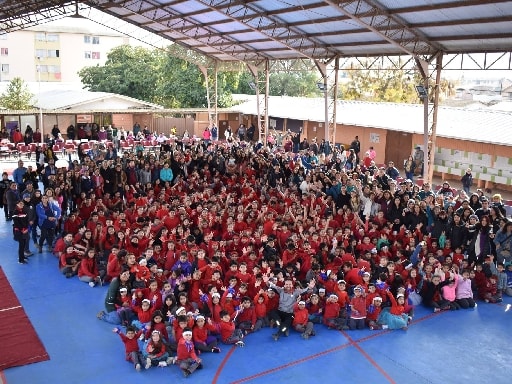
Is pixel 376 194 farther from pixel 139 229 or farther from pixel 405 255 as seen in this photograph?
pixel 139 229

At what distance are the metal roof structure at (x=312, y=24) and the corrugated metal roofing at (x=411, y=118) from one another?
180 inches

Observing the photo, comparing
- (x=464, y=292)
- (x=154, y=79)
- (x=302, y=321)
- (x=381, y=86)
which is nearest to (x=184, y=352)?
(x=302, y=321)

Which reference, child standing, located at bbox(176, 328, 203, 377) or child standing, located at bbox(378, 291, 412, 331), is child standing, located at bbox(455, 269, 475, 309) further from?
child standing, located at bbox(176, 328, 203, 377)

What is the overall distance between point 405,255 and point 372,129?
49.1 ft

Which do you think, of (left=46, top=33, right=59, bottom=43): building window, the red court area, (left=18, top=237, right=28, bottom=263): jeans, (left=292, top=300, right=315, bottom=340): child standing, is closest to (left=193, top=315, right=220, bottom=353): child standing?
(left=292, top=300, right=315, bottom=340): child standing

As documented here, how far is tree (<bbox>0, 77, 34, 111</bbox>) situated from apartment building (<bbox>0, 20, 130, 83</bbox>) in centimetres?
1756

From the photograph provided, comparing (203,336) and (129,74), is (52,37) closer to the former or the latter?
(129,74)

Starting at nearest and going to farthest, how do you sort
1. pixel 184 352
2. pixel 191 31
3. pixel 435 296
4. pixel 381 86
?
pixel 184 352
pixel 435 296
pixel 191 31
pixel 381 86

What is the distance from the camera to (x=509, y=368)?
24.4ft

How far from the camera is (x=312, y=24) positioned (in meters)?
17.2

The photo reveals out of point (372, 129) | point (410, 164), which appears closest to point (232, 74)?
point (372, 129)

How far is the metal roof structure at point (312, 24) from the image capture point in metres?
13.1

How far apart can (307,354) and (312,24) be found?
500 inches

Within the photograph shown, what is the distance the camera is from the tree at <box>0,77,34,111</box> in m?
31.0
